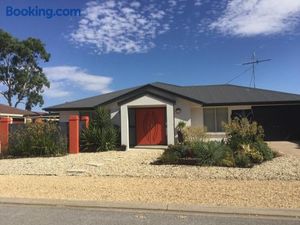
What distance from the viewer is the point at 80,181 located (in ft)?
37.5

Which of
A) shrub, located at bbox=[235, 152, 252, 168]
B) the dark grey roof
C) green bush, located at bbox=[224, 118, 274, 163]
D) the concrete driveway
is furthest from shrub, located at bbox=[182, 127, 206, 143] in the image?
the dark grey roof

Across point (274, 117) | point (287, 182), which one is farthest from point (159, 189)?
point (274, 117)

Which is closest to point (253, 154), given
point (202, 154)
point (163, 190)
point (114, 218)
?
point (202, 154)

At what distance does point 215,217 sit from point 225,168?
207 inches

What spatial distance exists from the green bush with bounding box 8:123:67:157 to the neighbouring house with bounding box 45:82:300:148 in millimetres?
3551

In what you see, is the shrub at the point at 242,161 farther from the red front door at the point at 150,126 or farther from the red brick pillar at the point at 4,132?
the red brick pillar at the point at 4,132

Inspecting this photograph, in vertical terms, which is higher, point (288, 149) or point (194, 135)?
point (194, 135)

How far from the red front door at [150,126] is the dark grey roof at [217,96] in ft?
4.59

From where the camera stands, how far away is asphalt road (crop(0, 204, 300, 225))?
7.10 metres

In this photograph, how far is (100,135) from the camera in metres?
20.0

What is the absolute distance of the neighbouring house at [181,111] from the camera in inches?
827

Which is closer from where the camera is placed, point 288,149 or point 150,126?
point 288,149

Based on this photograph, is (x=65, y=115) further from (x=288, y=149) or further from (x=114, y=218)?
(x=114, y=218)

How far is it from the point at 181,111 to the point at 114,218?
14085 mm
